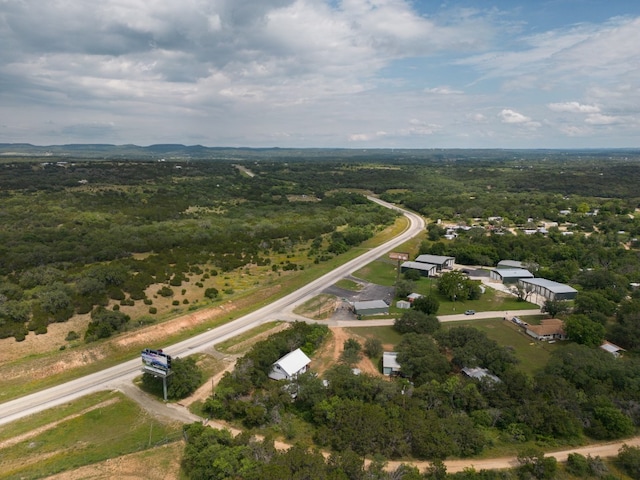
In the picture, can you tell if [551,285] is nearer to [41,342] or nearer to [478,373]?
[478,373]

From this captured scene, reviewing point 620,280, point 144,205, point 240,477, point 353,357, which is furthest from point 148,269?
point 620,280

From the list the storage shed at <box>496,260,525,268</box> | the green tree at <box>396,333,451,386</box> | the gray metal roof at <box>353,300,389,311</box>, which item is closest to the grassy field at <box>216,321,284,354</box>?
the gray metal roof at <box>353,300,389,311</box>

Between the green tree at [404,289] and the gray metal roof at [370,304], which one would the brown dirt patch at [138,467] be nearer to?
the gray metal roof at [370,304]

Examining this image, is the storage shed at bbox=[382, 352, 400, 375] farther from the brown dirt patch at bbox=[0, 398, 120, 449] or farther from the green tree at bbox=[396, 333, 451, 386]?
the brown dirt patch at bbox=[0, 398, 120, 449]

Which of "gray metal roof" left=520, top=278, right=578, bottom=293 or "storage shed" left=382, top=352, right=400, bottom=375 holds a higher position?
"gray metal roof" left=520, top=278, right=578, bottom=293

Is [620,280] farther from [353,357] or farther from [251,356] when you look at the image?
[251,356]

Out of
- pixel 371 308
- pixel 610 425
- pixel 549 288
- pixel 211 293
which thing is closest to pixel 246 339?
pixel 211 293
